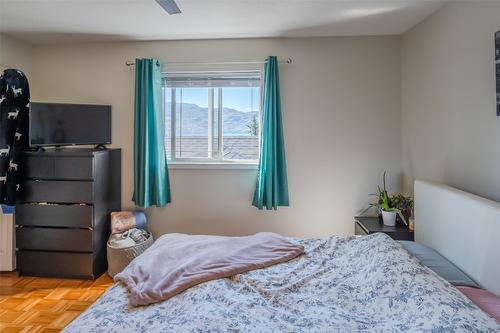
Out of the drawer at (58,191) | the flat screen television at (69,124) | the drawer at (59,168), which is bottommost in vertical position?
the drawer at (58,191)

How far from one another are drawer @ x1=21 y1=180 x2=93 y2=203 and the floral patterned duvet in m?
1.51

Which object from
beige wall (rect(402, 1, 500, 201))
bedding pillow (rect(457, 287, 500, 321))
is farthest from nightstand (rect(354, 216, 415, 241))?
bedding pillow (rect(457, 287, 500, 321))

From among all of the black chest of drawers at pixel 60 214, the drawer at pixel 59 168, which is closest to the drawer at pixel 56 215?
the black chest of drawers at pixel 60 214

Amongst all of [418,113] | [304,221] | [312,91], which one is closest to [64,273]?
[304,221]

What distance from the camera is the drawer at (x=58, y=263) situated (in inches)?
112

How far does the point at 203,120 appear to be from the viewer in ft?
11.0

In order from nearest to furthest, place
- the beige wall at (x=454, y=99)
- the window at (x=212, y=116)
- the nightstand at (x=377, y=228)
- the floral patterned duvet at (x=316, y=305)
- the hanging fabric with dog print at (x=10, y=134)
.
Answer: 1. the floral patterned duvet at (x=316, y=305)
2. the beige wall at (x=454, y=99)
3. the nightstand at (x=377, y=228)
4. the hanging fabric with dog print at (x=10, y=134)
5. the window at (x=212, y=116)

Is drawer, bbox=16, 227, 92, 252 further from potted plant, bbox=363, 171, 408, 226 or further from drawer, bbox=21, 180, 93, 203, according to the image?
potted plant, bbox=363, 171, 408, 226

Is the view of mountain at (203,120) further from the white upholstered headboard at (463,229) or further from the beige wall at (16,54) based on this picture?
the white upholstered headboard at (463,229)

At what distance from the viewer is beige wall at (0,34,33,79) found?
118 inches

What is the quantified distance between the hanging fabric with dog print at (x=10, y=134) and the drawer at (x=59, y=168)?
0.10m

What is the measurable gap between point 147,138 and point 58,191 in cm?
93

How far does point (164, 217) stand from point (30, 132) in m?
1.46

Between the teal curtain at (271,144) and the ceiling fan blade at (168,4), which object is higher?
the ceiling fan blade at (168,4)
